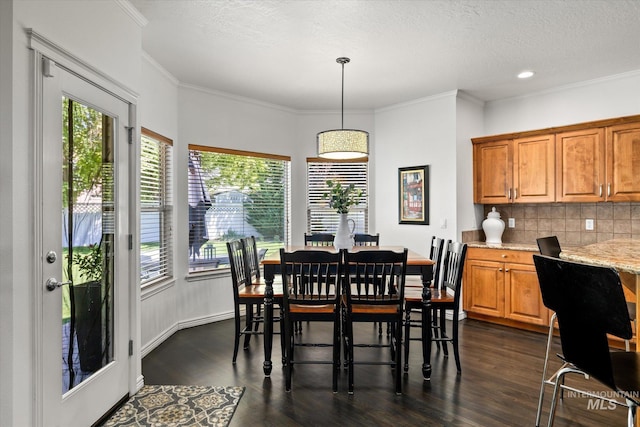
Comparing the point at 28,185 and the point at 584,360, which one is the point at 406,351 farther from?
the point at 28,185

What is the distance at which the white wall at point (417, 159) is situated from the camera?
16.0 feet

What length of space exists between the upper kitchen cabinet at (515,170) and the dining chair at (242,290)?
3036 millimetres

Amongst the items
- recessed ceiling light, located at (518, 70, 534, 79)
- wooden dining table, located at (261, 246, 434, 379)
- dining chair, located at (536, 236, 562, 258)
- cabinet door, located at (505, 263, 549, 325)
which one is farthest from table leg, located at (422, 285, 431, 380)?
recessed ceiling light, located at (518, 70, 534, 79)

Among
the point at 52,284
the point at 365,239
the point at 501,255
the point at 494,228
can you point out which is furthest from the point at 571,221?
the point at 52,284

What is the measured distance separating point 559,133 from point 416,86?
66.1 inches

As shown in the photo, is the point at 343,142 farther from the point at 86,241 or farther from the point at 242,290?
the point at 86,241

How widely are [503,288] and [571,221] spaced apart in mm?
1162

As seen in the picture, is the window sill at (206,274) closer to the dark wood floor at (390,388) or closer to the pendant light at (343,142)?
the dark wood floor at (390,388)

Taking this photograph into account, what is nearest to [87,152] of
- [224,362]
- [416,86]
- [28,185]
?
[28,185]

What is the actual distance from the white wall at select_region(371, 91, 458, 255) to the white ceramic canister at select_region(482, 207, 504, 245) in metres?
0.41

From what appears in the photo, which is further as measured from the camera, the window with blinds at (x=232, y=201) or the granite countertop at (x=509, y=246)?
the window with blinds at (x=232, y=201)

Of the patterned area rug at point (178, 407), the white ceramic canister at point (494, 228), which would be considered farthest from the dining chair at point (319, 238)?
the patterned area rug at point (178, 407)

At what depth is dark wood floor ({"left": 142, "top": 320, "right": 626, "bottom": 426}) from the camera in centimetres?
248

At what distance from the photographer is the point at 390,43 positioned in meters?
3.42
